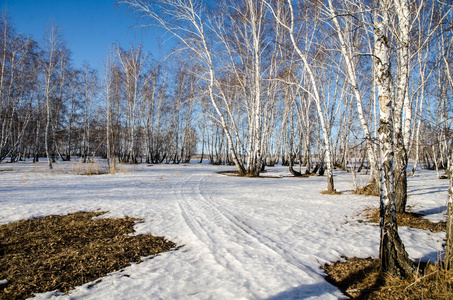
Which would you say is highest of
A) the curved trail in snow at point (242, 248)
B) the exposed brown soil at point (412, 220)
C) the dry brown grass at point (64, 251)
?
the exposed brown soil at point (412, 220)

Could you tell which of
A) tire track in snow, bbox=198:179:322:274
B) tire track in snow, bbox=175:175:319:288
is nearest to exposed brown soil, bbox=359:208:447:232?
tire track in snow, bbox=198:179:322:274

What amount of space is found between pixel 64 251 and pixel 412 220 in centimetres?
639

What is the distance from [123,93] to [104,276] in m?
24.8

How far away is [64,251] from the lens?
3396mm

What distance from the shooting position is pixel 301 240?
386 centimetres

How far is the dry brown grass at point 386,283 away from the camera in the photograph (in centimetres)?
225

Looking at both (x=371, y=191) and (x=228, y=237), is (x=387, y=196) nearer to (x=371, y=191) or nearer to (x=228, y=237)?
(x=228, y=237)

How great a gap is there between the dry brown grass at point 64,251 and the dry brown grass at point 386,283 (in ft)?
7.91

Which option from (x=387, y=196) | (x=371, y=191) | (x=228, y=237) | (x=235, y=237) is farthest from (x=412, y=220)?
(x=228, y=237)

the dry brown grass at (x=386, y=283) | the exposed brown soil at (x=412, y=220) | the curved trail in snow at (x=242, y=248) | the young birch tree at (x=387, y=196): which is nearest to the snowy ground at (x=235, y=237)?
the curved trail in snow at (x=242, y=248)

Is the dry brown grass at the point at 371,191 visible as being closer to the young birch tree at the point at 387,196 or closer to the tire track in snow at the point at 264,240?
the tire track in snow at the point at 264,240

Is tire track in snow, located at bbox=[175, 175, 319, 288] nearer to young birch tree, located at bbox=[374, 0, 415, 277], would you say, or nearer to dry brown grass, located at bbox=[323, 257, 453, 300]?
dry brown grass, located at bbox=[323, 257, 453, 300]

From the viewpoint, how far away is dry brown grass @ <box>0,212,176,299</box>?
2.59m

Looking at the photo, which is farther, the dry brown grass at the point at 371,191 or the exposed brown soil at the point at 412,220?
the dry brown grass at the point at 371,191
